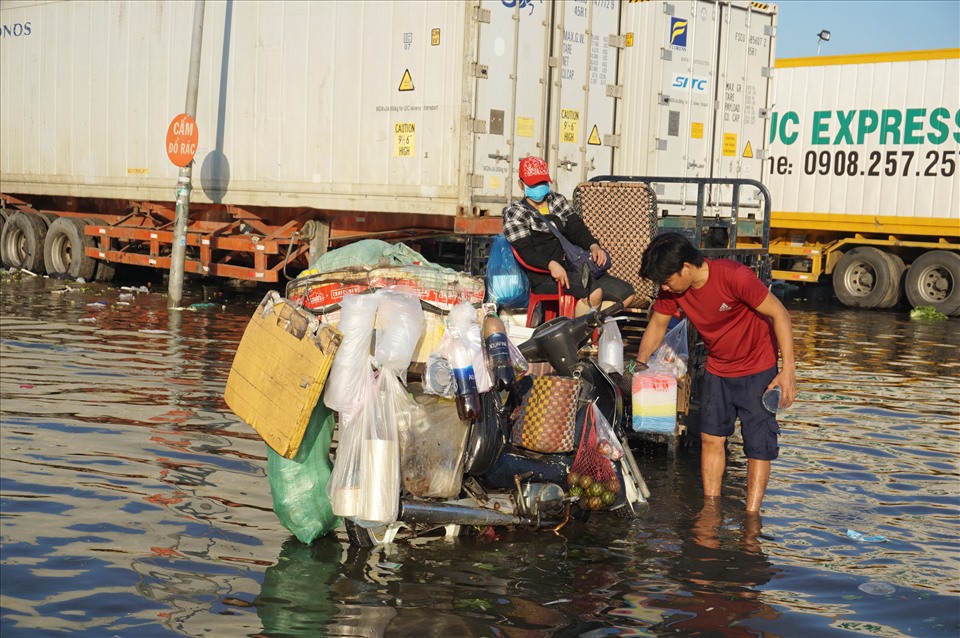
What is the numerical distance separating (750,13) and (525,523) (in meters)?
12.1

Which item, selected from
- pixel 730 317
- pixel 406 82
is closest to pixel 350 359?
pixel 730 317

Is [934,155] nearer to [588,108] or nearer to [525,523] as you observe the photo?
[588,108]

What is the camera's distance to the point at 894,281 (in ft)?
64.0

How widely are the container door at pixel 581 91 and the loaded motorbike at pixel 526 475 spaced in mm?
7436

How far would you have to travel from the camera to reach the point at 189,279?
19.9 metres

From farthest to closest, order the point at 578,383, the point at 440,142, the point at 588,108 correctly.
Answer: the point at 588,108
the point at 440,142
the point at 578,383

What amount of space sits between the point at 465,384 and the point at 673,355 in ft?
7.98

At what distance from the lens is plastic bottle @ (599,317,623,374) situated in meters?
6.45

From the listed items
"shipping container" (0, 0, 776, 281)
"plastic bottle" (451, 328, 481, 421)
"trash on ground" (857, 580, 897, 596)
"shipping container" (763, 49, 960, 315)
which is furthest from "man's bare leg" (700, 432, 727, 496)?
"shipping container" (763, 49, 960, 315)

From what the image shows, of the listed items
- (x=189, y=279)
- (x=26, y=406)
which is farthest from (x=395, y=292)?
(x=189, y=279)

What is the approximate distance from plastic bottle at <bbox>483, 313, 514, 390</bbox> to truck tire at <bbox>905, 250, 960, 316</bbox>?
50.4 feet

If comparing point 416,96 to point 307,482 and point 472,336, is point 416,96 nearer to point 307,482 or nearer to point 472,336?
point 472,336

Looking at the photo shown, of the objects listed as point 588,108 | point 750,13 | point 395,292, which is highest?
point 750,13

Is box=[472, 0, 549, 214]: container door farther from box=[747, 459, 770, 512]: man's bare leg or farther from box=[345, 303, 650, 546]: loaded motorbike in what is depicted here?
box=[747, 459, 770, 512]: man's bare leg
